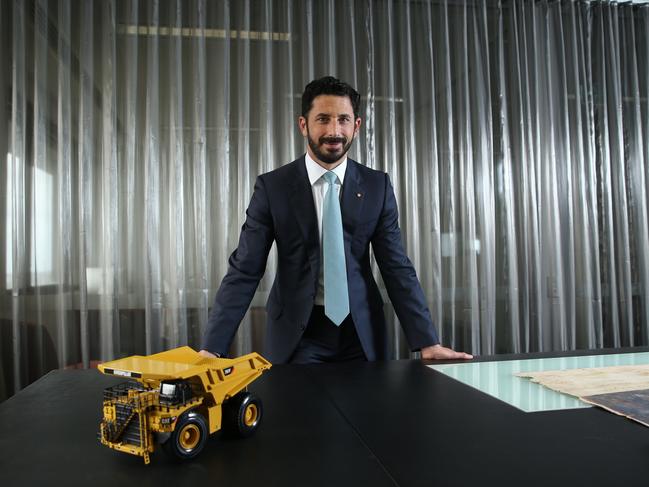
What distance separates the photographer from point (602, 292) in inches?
138

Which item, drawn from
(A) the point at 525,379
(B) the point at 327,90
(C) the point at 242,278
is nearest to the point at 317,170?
(B) the point at 327,90

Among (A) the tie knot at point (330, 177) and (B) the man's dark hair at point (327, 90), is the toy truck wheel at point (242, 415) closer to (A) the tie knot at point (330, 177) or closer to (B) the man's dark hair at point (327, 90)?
(A) the tie knot at point (330, 177)

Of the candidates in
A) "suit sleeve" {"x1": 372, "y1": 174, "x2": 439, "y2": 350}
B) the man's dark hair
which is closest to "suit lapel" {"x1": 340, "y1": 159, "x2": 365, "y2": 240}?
"suit sleeve" {"x1": 372, "y1": 174, "x2": 439, "y2": 350}

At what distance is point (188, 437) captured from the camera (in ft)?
2.42

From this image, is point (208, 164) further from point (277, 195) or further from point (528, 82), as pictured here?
point (528, 82)

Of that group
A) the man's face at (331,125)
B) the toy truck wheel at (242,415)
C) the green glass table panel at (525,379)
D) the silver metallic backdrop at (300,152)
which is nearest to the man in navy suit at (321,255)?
the man's face at (331,125)

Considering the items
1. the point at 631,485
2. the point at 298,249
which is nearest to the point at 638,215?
the point at 298,249

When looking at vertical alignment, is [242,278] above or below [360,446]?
above

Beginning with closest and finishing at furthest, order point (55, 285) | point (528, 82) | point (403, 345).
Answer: point (55, 285), point (403, 345), point (528, 82)

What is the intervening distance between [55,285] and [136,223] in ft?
1.80

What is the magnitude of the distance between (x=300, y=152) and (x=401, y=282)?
1.53 meters

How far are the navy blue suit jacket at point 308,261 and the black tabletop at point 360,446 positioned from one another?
0.64 m

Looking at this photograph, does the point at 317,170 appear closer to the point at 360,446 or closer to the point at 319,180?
the point at 319,180

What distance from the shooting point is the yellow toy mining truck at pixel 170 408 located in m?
0.71
